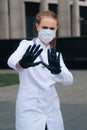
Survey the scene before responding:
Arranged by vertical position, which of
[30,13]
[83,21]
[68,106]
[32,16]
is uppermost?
[30,13]

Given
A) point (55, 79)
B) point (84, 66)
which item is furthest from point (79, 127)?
point (84, 66)

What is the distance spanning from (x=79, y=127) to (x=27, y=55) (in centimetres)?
539

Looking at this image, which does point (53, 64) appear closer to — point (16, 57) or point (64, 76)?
point (64, 76)

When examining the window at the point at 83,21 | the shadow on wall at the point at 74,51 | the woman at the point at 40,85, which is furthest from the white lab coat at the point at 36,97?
the window at the point at 83,21

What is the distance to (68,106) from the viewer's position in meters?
11.7

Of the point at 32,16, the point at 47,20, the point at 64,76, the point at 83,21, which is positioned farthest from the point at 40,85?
the point at 83,21

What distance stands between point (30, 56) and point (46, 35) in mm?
269

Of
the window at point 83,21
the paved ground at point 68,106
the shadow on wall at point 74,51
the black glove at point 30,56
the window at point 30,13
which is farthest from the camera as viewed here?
the window at point 83,21

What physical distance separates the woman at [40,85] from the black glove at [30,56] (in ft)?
0.15

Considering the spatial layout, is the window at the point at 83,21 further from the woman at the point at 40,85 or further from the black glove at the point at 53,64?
the black glove at the point at 53,64

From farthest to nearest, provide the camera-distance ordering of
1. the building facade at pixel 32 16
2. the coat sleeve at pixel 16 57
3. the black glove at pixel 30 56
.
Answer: the building facade at pixel 32 16
the coat sleeve at pixel 16 57
the black glove at pixel 30 56

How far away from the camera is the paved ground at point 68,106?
30.3 ft

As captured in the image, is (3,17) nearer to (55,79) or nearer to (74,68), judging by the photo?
(74,68)

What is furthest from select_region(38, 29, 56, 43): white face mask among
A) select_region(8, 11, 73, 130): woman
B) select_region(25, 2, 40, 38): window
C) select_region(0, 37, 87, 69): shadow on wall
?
select_region(25, 2, 40, 38): window
